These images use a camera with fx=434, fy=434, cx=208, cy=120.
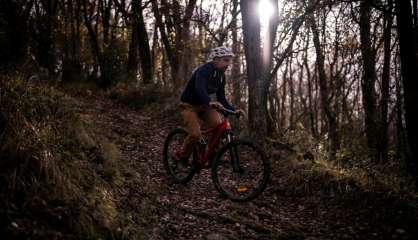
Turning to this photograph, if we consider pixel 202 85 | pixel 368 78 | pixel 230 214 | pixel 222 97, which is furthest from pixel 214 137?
pixel 368 78

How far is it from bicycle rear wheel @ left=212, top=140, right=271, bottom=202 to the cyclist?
55 cm

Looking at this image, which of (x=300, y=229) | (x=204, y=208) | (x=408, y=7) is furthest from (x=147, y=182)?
(x=408, y=7)

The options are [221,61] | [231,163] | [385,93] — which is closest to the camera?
[221,61]

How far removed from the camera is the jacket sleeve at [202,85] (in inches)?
259

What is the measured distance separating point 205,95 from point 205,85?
23cm

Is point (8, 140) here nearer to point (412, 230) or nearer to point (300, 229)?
point (300, 229)

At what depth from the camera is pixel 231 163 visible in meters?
6.86

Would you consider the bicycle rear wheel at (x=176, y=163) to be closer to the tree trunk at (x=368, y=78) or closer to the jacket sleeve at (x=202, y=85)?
the jacket sleeve at (x=202, y=85)

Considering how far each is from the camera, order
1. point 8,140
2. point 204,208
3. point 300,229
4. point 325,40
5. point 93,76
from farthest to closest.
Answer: point 93,76 → point 325,40 → point 204,208 → point 300,229 → point 8,140

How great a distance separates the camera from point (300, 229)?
614cm

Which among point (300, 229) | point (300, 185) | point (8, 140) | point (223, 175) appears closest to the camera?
point (8, 140)

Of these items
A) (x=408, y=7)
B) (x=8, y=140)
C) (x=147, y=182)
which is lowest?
(x=147, y=182)

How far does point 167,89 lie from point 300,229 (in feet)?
29.7

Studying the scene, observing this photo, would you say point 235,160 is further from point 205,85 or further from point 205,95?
point 205,85
